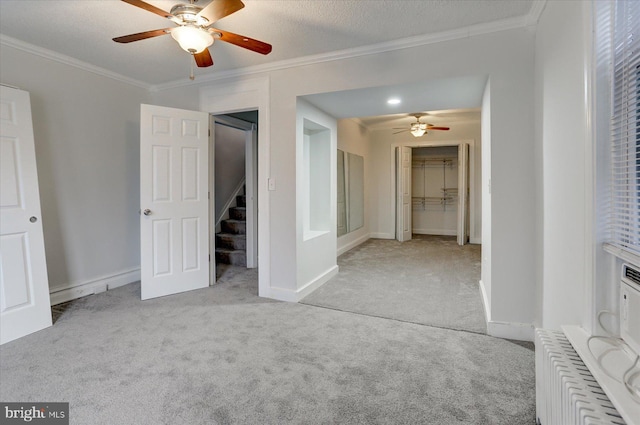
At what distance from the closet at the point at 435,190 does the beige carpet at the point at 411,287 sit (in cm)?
204

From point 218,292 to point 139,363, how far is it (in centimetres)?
151

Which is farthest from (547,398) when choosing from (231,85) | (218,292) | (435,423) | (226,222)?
(226,222)

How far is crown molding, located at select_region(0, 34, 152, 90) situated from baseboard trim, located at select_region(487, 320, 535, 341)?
4.52 m

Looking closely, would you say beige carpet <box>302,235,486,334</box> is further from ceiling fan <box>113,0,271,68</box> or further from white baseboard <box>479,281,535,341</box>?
ceiling fan <box>113,0,271,68</box>

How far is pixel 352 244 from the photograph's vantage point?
633 centimetres

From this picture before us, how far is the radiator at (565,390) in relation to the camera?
98cm

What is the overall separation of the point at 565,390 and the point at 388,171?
646 cm

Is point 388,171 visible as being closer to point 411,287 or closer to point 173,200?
point 411,287

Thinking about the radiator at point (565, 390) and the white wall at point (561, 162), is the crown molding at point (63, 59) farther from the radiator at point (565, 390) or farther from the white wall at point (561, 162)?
the radiator at point (565, 390)

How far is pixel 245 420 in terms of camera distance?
163cm

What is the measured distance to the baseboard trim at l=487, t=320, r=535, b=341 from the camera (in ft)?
8.25

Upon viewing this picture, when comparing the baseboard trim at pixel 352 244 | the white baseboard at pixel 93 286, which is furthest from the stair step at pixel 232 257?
the baseboard trim at pixel 352 244

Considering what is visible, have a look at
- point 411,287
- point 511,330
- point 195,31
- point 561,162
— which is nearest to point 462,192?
point 411,287

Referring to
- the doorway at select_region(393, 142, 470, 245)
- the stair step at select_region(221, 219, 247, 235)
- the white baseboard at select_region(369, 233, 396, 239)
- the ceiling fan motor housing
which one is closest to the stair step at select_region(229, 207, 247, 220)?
the stair step at select_region(221, 219, 247, 235)
